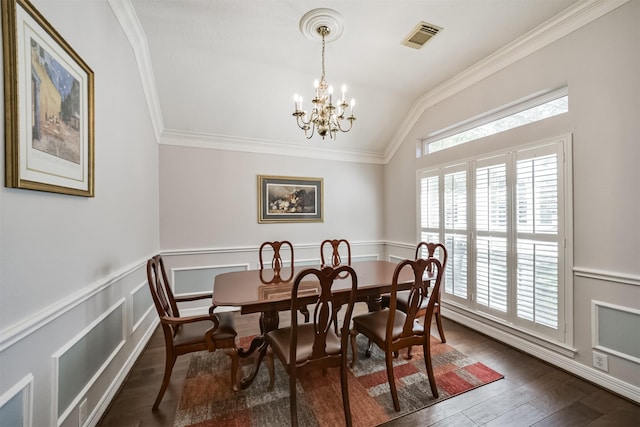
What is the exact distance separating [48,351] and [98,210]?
2.84ft

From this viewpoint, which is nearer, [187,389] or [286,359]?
[286,359]

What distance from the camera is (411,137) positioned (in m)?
4.02

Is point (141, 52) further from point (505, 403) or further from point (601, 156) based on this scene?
point (505, 403)

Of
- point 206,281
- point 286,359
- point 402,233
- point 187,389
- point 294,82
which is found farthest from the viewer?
point 402,233

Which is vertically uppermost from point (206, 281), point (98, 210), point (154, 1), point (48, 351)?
point (154, 1)

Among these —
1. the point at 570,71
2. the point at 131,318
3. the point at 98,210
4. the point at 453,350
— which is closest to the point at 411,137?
the point at 570,71

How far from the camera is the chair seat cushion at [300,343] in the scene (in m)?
1.63

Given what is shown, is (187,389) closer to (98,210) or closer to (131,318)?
(131,318)

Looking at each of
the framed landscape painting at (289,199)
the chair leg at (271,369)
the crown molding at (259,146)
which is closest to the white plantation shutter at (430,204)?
the crown molding at (259,146)

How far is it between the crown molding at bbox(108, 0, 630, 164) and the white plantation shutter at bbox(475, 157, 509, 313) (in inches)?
42.0

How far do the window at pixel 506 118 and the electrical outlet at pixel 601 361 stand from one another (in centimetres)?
205

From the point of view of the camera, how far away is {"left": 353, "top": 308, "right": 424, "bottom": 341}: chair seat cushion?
1.92 m

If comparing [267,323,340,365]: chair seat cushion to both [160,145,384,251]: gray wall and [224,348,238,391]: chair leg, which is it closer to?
[224,348,238,391]: chair leg

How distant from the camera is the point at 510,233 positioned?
104 inches
